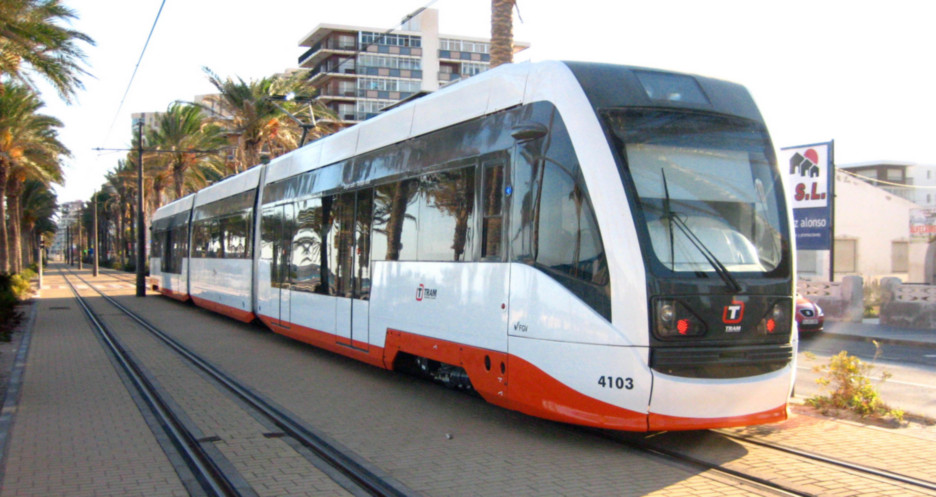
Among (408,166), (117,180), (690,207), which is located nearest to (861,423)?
(690,207)

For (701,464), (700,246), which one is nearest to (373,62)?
(700,246)

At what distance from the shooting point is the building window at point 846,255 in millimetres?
37594

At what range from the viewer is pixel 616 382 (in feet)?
20.9

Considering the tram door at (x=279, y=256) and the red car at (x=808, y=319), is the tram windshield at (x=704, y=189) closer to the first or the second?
the tram door at (x=279, y=256)

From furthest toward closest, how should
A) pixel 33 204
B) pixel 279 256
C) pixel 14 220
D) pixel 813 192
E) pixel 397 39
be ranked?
pixel 397 39
pixel 33 204
pixel 14 220
pixel 813 192
pixel 279 256

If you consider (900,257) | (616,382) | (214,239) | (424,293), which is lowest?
(616,382)

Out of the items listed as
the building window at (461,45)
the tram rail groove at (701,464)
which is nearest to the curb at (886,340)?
the tram rail groove at (701,464)

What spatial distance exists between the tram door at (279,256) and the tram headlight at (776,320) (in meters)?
8.85

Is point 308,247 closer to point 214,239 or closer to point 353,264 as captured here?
point 353,264

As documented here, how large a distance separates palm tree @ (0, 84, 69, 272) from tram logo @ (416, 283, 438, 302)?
2109 cm

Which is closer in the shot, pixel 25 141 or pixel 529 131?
pixel 529 131

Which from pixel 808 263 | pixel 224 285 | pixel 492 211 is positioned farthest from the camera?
pixel 808 263

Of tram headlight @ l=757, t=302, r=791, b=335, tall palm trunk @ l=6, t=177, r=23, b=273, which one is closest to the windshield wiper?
tram headlight @ l=757, t=302, r=791, b=335

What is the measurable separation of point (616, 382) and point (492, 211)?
2130 mm
